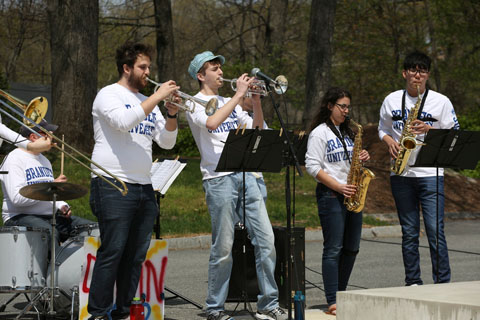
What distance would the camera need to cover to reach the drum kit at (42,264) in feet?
22.4

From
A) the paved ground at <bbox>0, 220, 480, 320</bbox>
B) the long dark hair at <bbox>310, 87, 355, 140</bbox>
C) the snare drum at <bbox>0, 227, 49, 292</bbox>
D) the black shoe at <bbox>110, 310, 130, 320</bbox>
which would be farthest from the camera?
the paved ground at <bbox>0, 220, 480, 320</bbox>

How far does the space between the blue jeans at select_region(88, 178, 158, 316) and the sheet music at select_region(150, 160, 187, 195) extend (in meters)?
0.99

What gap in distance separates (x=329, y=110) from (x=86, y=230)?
103 inches

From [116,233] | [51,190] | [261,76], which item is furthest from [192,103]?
[51,190]

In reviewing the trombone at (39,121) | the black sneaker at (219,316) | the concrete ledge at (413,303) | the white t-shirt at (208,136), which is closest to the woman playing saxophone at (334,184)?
the white t-shirt at (208,136)

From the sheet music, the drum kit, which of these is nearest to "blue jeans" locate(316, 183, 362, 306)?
the sheet music

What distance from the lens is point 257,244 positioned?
22.5 feet

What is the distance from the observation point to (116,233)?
241 inches

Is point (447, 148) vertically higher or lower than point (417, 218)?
higher

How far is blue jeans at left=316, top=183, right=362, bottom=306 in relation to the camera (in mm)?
7273

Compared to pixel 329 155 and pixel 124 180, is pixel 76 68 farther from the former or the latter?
pixel 124 180

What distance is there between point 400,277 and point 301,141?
3.34 meters

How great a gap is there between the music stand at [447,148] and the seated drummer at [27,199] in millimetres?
3444

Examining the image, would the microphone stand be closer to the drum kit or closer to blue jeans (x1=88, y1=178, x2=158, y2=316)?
blue jeans (x1=88, y1=178, x2=158, y2=316)
